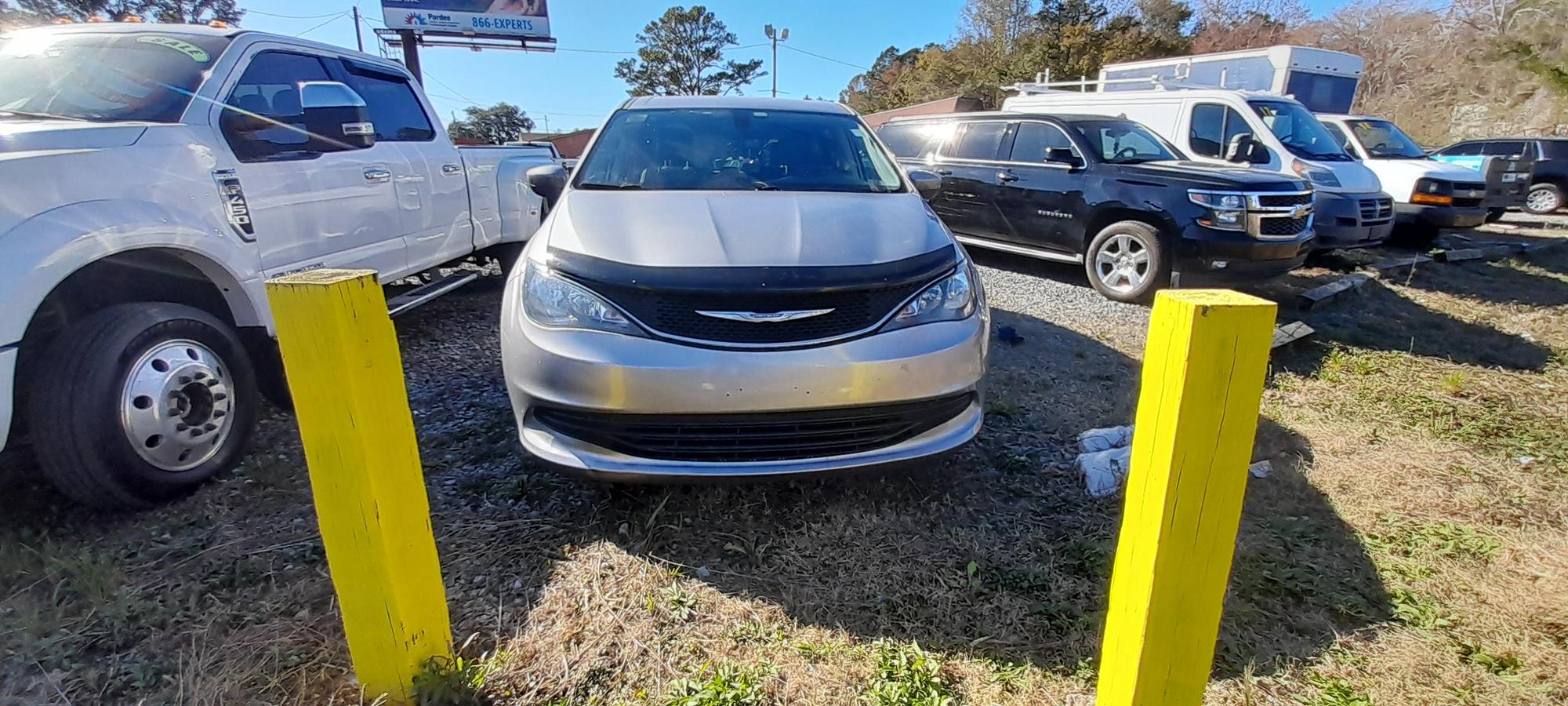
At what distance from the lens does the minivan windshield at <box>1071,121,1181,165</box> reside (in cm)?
643

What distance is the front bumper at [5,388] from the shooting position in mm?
1975

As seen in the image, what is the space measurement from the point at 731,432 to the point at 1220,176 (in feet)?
17.6

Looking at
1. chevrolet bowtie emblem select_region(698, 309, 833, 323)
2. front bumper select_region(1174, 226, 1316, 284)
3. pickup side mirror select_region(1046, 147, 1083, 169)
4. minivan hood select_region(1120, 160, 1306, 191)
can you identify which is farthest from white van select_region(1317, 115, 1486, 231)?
chevrolet bowtie emblem select_region(698, 309, 833, 323)

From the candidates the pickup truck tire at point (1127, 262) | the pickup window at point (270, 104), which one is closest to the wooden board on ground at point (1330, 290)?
the pickup truck tire at point (1127, 262)

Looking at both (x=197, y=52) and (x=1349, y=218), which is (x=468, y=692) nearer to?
(x=197, y=52)

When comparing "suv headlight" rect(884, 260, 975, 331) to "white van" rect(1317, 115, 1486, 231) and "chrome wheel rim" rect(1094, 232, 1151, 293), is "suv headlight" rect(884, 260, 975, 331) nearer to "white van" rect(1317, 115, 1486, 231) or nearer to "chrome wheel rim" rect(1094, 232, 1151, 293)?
"chrome wheel rim" rect(1094, 232, 1151, 293)

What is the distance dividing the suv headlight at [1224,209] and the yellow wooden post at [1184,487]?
5.07m

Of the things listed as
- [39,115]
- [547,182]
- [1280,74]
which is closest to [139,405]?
[39,115]

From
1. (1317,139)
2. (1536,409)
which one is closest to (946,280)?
(1536,409)

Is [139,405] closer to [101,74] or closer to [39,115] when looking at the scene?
[39,115]

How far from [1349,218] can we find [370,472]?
869 cm

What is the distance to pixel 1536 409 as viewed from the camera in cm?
375

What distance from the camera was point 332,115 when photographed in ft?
10.4

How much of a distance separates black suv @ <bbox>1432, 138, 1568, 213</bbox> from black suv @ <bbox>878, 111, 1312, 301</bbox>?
38.7 ft
